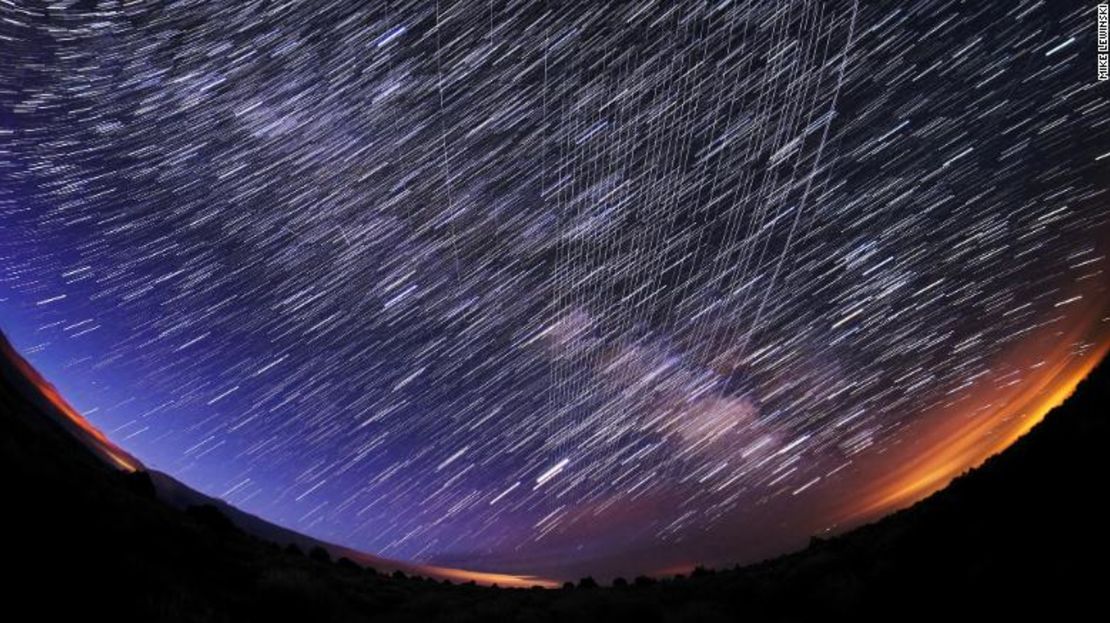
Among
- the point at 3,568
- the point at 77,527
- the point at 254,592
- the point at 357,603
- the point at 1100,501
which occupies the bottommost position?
the point at 1100,501

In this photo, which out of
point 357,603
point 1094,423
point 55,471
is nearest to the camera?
point 55,471

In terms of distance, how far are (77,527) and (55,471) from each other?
1716mm

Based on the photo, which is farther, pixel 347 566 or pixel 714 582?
pixel 347 566

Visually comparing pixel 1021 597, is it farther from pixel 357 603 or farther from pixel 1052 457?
pixel 357 603

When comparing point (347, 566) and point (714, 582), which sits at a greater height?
point (347, 566)

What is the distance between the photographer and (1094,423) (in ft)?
27.0

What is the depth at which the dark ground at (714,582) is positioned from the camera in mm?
5344

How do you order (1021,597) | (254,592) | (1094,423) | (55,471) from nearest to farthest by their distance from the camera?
(1021,597)
(55,471)
(1094,423)
(254,592)

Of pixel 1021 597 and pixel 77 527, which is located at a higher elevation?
pixel 77 527

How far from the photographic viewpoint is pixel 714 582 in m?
11.8

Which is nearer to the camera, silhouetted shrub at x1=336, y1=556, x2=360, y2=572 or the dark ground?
the dark ground

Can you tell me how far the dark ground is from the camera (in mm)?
5344

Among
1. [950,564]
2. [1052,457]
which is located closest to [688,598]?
[950,564]

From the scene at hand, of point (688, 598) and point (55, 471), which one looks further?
point (688, 598)
